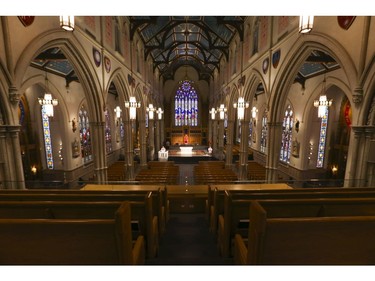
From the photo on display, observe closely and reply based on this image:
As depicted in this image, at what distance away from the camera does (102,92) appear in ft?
31.1

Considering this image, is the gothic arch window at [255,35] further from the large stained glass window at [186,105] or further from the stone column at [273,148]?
the large stained glass window at [186,105]

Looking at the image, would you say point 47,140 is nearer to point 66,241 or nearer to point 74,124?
point 74,124

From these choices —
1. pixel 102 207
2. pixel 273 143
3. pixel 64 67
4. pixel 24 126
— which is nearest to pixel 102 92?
pixel 64 67

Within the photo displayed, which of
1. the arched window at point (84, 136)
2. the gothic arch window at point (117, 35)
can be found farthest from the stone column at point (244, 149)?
the arched window at point (84, 136)

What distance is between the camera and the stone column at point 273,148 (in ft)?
31.3

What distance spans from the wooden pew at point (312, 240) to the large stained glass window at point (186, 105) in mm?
31607

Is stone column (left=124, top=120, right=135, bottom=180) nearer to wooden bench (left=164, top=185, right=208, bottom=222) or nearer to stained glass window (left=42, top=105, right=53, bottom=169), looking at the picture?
stained glass window (left=42, top=105, right=53, bottom=169)

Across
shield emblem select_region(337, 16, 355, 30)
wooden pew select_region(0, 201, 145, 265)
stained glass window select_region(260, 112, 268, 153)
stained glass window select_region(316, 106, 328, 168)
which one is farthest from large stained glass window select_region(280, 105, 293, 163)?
wooden pew select_region(0, 201, 145, 265)

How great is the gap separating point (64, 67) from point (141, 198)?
1173 centimetres

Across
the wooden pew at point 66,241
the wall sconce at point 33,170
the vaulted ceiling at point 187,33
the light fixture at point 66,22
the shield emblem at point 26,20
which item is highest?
the vaulted ceiling at point 187,33

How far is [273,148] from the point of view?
965 cm

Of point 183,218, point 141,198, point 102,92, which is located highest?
point 102,92

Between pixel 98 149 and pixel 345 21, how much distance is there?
1025 cm

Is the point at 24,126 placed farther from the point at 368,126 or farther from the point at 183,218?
the point at 368,126
